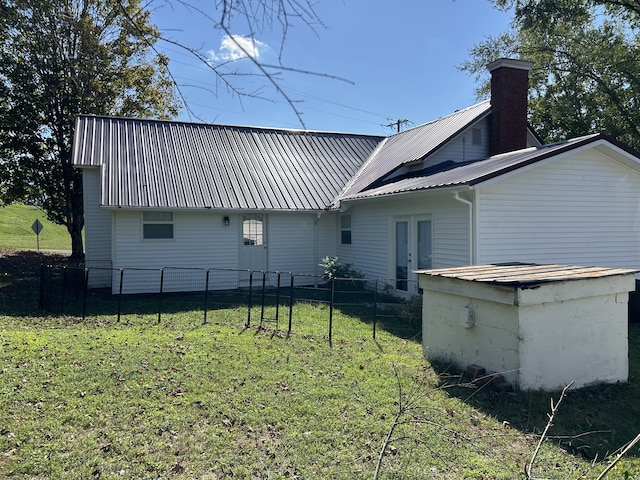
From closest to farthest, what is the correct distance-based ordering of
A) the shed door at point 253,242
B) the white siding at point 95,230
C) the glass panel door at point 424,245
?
the glass panel door at point 424,245, the white siding at point 95,230, the shed door at point 253,242

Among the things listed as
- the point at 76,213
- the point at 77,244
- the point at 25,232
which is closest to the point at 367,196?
the point at 76,213

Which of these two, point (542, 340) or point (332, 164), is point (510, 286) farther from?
point (332, 164)

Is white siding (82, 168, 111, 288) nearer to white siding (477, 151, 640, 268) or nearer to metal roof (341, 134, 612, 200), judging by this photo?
metal roof (341, 134, 612, 200)

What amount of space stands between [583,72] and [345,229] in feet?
48.0

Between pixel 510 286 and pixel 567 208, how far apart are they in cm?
640

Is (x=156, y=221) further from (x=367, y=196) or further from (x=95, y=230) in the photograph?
(x=367, y=196)

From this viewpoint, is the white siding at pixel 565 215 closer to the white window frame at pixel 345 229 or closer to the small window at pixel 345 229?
the white window frame at pixel 345 229

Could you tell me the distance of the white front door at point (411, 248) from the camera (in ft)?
38.1

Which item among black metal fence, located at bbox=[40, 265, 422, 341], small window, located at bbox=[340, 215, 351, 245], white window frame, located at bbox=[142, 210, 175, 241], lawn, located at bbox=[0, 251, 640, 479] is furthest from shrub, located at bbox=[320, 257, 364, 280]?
lawn, located at bbox=[0, 251, 640, 479]

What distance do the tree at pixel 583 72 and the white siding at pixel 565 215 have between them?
33.1 ft

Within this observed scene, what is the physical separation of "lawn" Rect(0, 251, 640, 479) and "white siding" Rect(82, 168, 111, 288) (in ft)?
23.7

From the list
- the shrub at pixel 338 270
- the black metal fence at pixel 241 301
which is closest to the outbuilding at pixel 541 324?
the black metal fence at pixel 241 301

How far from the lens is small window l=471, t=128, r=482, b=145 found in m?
14.0

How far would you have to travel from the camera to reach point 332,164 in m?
17.3
